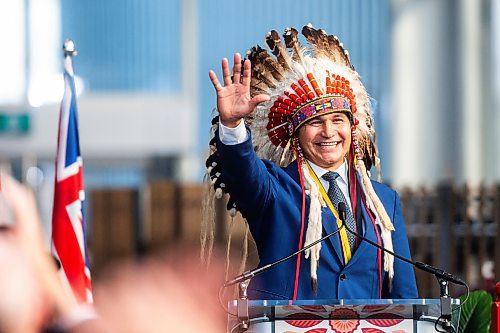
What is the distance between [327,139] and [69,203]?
2.56 ft

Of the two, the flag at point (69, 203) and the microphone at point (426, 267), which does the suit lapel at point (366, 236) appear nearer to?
the microphone at point (426, 267)

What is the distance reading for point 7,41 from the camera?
49.6ft

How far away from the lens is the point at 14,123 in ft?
49.7

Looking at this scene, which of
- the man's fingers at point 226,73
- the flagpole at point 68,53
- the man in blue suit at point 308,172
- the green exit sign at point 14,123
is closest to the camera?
the man's fingers at point 226,73

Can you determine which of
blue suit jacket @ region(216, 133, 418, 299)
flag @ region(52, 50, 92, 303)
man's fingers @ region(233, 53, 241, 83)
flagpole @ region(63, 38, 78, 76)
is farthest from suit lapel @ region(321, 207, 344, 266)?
flagpole @ region(63, 38, 78, 76)

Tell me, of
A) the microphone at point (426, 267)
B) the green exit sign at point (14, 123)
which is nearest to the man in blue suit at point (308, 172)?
the microphone at point (426, 267)

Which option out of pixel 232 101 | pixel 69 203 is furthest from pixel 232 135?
pixel 69 203

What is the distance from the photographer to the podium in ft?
7.41

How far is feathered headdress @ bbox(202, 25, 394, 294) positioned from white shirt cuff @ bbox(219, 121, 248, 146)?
0.22m

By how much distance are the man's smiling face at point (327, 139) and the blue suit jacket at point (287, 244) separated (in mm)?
93

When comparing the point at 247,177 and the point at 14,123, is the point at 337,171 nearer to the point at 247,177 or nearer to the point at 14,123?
the point at 247,177

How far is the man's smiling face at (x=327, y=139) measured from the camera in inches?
108

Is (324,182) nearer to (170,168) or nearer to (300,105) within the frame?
(300,105)

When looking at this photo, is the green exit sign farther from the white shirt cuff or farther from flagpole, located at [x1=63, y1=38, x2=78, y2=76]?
the white shirt cuff
